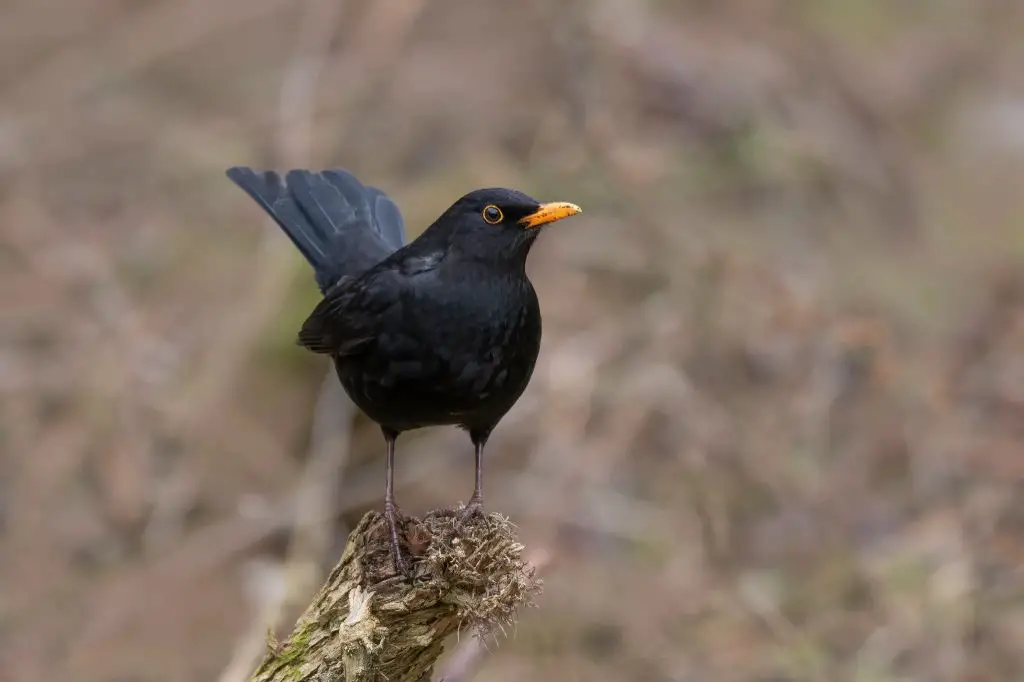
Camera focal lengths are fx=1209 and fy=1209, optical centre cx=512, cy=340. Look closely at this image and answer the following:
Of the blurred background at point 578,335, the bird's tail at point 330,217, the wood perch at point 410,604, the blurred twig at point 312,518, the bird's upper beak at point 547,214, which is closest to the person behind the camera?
the wood perch at point 410,604

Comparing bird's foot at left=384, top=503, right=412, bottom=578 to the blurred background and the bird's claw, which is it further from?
the blurred background

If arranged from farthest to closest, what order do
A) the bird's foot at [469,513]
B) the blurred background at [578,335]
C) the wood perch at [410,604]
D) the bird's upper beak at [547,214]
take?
1. the blurred background at [578,335]
2. the bird's upper beak at [547,214]
3. the bird's foot at [469,513]
4. the wood perch at [410,604]

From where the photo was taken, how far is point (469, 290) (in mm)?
3881

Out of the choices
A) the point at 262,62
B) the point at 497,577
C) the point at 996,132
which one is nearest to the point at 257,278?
the point at 262,62

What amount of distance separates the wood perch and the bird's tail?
1.66 m

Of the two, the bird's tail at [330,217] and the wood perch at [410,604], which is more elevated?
the bird's tail at [330,217]

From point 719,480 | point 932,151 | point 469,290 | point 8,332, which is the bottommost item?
point 469,290

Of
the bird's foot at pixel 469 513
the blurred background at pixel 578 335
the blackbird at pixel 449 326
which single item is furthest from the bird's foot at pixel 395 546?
the blurred background at pixel 578 335

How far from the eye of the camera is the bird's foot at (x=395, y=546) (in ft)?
11.5

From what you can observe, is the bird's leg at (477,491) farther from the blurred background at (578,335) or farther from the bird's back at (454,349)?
the blurred background at (578,335)

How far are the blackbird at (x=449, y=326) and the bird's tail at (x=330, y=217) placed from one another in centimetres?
61

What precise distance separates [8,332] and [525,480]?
368cm

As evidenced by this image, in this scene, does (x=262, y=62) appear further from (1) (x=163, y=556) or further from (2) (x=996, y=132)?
(2) (x=996, y=132)

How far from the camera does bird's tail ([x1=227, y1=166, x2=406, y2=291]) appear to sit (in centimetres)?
503
